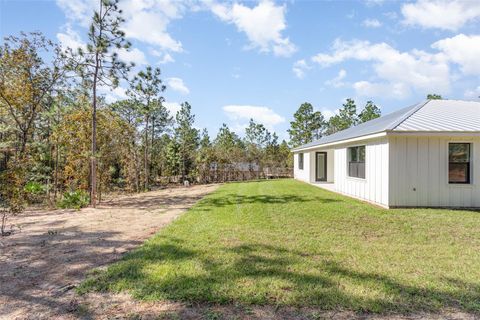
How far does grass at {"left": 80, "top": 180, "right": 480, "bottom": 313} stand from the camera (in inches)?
117

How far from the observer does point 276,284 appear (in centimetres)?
324

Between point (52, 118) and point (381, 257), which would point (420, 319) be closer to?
point (381, 257)

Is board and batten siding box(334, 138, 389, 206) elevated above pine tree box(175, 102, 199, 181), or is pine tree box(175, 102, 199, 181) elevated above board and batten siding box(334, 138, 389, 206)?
pine tree box(175, 102, 199, 181)

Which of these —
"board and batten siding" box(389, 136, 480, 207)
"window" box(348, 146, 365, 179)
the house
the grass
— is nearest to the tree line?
the grass

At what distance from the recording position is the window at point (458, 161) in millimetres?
8766

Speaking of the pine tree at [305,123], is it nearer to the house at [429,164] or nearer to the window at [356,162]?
the window at [356,162]

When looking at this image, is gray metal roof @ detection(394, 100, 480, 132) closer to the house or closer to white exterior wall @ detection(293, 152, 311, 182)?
the house

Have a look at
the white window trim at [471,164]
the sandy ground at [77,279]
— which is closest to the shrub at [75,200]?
the sandy ground at [77,279]

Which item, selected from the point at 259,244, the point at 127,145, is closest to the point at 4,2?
the point at 127,145

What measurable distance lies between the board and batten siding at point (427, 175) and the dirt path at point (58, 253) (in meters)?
6.92

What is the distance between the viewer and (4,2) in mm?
8352

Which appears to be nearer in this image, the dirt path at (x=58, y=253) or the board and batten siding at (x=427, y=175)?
the dirt path at (x=58, y=253)

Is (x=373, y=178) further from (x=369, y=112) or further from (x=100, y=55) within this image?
(x=369, y=112)

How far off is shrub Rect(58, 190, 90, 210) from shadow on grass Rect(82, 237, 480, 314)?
297 inches
